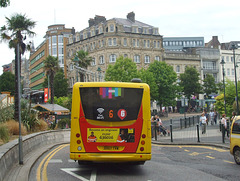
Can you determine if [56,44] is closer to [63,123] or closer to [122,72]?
[122,72]

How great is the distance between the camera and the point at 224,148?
57.1ft

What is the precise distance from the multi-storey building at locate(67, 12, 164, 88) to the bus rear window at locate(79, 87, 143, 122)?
63.4m

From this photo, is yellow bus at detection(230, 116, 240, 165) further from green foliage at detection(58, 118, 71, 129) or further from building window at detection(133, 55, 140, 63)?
building window at detection(133, 55, 140, 63)

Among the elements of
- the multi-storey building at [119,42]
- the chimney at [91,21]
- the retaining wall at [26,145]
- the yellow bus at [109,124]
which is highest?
the chimney at [91,21]

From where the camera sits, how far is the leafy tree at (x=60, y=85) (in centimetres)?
8394

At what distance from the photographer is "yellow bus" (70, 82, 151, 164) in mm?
9992

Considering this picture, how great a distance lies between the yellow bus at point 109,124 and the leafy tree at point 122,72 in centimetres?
5226

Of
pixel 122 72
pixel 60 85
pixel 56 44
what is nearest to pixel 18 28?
pixel 122 72

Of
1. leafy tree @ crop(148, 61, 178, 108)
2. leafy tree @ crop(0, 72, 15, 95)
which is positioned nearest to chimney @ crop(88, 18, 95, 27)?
leafy tree @ crop(148, 61, 178, 108)

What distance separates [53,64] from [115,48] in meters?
20.4

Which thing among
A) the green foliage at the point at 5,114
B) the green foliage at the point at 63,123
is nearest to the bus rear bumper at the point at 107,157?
the green foliage at the point at 5,114

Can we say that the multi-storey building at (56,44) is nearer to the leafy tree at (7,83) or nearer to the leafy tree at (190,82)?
the leafy tree at (7,83)

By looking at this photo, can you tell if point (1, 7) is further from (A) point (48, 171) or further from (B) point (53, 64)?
(B) point (53, 64)

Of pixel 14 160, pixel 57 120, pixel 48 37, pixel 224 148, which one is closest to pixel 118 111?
pixel 14 160
